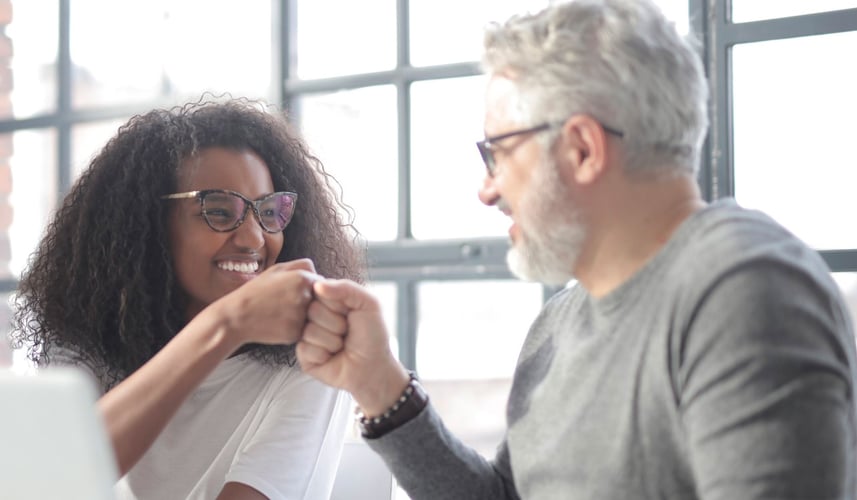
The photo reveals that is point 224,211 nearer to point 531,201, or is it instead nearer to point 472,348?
point 531,201

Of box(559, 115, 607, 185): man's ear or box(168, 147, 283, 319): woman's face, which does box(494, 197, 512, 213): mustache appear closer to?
box(559, 115, 607, 185): man's ear

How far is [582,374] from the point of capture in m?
1.36

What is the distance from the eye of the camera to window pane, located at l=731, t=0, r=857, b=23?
2.83 meters

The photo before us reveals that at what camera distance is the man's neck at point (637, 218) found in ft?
4.39

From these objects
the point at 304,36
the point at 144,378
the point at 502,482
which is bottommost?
the point at 502,482

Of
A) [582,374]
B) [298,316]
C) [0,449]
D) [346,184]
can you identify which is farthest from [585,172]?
[346,184]

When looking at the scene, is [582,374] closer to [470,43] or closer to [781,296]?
[781,296]

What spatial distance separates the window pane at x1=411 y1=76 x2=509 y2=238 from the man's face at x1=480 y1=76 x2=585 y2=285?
2.01 meters

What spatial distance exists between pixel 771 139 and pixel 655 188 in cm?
178

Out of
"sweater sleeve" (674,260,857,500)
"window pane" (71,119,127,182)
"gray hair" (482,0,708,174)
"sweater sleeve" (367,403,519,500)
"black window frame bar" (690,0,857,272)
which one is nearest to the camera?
"sweater sleeve" (674,260,857,500)

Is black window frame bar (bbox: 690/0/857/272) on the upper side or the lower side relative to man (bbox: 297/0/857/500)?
upper

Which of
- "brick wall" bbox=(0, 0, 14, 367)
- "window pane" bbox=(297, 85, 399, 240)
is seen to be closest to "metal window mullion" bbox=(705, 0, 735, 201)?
"window pane" bbox=(297, 85, 399, 240)

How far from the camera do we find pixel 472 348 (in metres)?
3.64

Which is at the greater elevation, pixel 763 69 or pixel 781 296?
pixel 763 69
